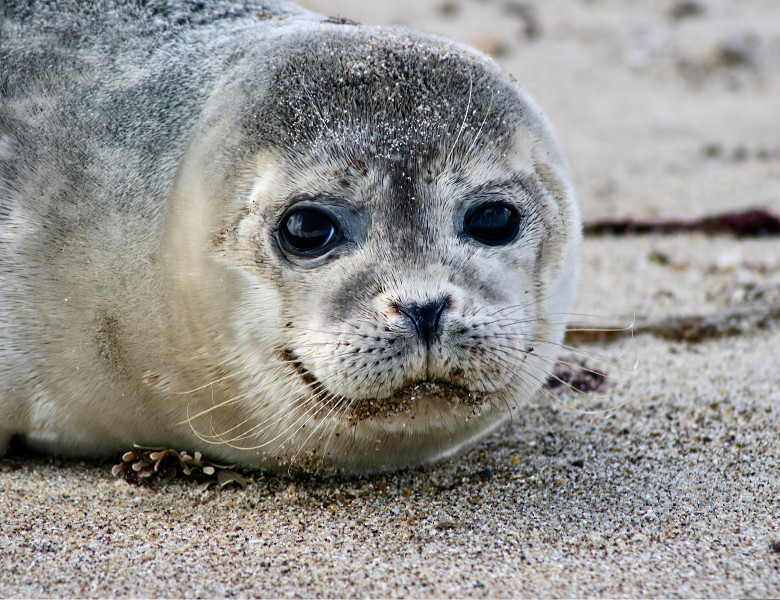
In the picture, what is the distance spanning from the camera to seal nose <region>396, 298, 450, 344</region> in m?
2.40

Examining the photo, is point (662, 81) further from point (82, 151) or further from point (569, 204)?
point (82, 151)

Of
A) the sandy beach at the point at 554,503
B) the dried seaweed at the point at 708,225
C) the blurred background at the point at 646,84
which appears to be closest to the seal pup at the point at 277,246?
the sandy beach at the point at 554,503

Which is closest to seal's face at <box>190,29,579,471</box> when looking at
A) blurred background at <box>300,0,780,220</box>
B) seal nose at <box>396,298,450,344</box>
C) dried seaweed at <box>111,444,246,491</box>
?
seal nose at <box>396,298,450,344</box>

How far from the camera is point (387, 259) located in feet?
8.34

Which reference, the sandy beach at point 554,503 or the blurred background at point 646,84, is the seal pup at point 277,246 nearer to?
the sandy beach at point 554,503

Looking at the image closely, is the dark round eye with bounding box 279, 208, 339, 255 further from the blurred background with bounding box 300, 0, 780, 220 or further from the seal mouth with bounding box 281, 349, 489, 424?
the blurred background with bounding box 300, 0, 780, 220

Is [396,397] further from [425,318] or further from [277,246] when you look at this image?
[277,246]

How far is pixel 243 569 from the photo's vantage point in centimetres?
241

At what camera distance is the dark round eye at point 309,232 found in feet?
8.66

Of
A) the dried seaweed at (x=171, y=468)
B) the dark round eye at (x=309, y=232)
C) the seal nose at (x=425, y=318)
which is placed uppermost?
the dark round eye at (x=309, y=232)

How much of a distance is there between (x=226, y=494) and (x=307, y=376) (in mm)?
536

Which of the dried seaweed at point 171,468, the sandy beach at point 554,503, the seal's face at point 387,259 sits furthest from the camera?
the dried seaweed at point 171,468

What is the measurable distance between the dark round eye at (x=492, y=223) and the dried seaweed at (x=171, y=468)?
108 cm

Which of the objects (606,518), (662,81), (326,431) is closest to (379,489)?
(326,431)
